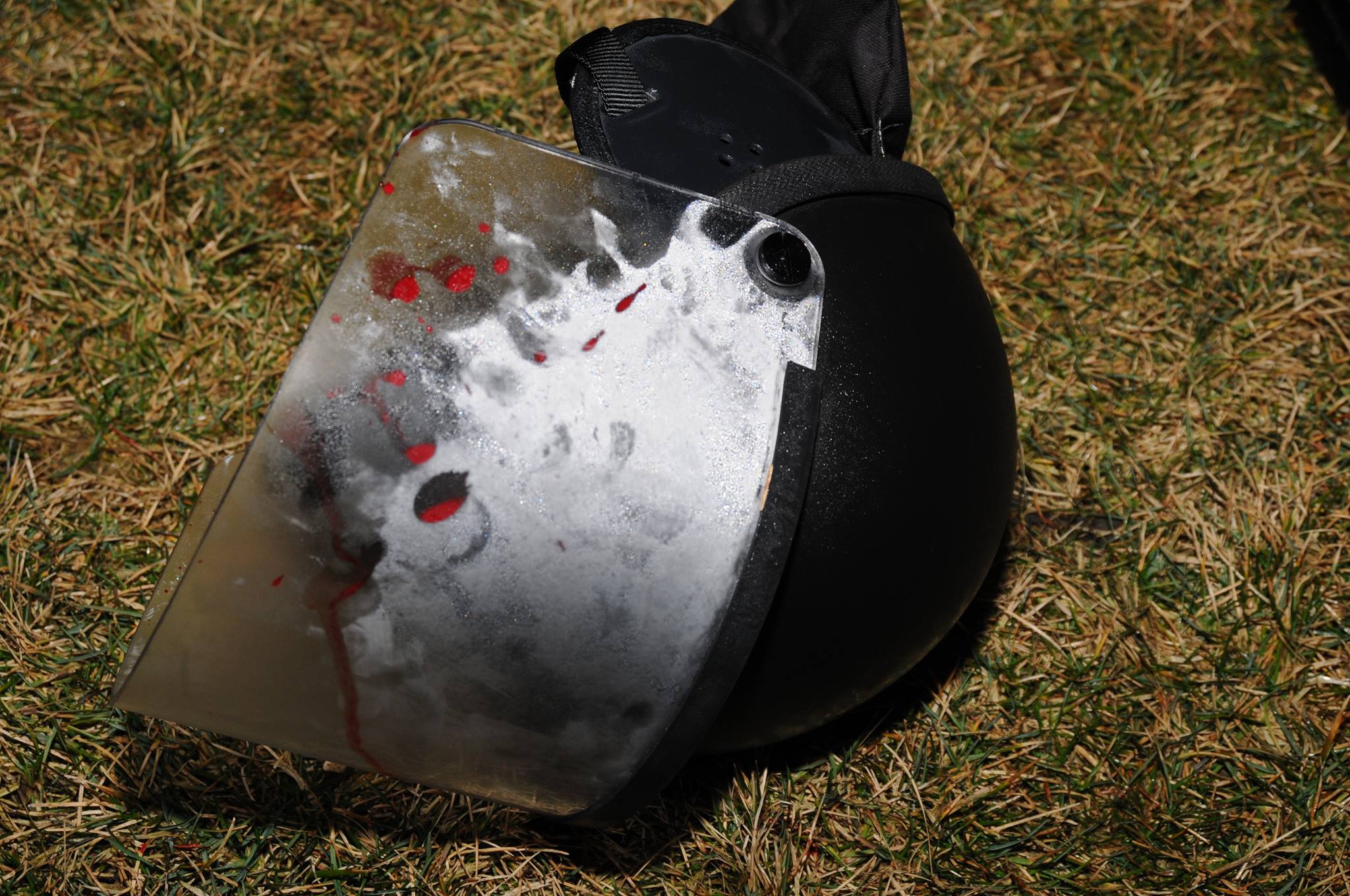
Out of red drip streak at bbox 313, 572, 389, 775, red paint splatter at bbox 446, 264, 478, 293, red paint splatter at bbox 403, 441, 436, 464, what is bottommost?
red drip streak at bbox 313, 572, 389, 775

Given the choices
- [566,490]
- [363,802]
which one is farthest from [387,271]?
[363,802]

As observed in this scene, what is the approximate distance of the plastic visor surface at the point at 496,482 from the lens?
3.70ft

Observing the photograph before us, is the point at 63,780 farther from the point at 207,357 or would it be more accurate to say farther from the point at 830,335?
the point at 830,335

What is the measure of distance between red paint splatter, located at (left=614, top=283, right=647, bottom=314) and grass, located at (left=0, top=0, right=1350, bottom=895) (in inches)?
37.8

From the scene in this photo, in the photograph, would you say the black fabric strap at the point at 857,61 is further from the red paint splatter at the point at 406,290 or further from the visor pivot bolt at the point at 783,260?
the red paint splatter at the point at 406,290

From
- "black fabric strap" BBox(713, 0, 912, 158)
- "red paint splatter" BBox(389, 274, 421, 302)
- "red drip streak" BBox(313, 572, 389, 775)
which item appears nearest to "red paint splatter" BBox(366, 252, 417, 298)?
"red paint splatter" BBox(389, 274, 421, 302)

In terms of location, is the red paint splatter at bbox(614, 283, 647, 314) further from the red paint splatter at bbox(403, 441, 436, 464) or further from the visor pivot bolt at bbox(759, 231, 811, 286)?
the red paint splatter at bbox(403, 441, 436, 464)

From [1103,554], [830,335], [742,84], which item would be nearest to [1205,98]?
[1103,554]

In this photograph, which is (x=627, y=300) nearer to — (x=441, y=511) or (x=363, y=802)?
(x=441, y=511)

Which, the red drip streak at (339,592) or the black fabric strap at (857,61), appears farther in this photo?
the black fabric strap at (857,61)

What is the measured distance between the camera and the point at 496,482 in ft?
3.78

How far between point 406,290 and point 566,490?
0.29 meters

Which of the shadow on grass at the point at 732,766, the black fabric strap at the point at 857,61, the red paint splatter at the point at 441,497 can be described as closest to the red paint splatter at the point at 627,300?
the red paint splatter at the point at 441,497

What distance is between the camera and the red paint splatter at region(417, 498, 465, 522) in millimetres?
1142
